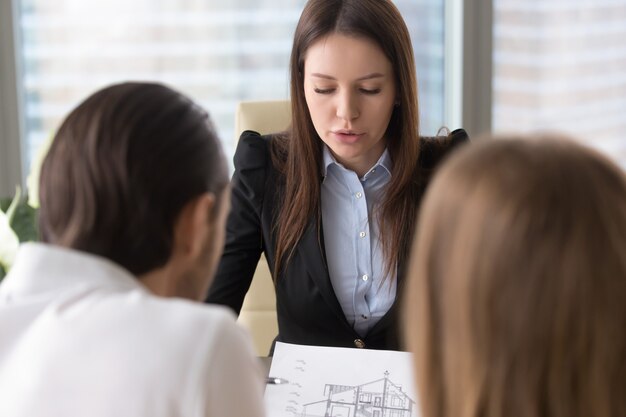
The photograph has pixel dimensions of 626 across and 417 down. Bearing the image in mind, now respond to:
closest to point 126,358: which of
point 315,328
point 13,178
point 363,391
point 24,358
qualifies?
point 24,358

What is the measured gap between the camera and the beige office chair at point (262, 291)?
2156 millimetres

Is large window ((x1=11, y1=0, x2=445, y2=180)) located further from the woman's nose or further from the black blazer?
the woman's nose

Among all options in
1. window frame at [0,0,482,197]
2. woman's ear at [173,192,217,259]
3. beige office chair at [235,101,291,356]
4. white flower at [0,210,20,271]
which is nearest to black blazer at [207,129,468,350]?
beige office chair at [235,101,291,356]

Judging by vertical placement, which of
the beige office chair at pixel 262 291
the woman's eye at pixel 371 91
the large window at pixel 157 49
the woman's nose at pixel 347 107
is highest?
the large window at pixel 157 49

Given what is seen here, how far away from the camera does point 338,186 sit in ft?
6.31

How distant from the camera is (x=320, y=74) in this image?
180cm

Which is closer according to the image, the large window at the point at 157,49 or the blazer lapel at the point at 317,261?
the blazer lapel at the point at 317,261

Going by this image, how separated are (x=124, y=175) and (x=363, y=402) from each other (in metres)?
0.60

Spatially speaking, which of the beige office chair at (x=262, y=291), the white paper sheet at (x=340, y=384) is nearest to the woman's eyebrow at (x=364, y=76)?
the beige office chair at (x=262, y=291)

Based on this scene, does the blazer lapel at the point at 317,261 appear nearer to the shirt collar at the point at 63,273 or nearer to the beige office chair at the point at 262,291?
the beige office chair at the point at 262,291

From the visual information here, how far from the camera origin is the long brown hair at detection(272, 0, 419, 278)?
1804 mm

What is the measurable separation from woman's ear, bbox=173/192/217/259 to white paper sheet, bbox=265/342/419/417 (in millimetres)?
454

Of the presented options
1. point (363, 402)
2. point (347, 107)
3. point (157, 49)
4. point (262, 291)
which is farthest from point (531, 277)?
point (157, 49)

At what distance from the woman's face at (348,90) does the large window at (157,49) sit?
4.38 feet
